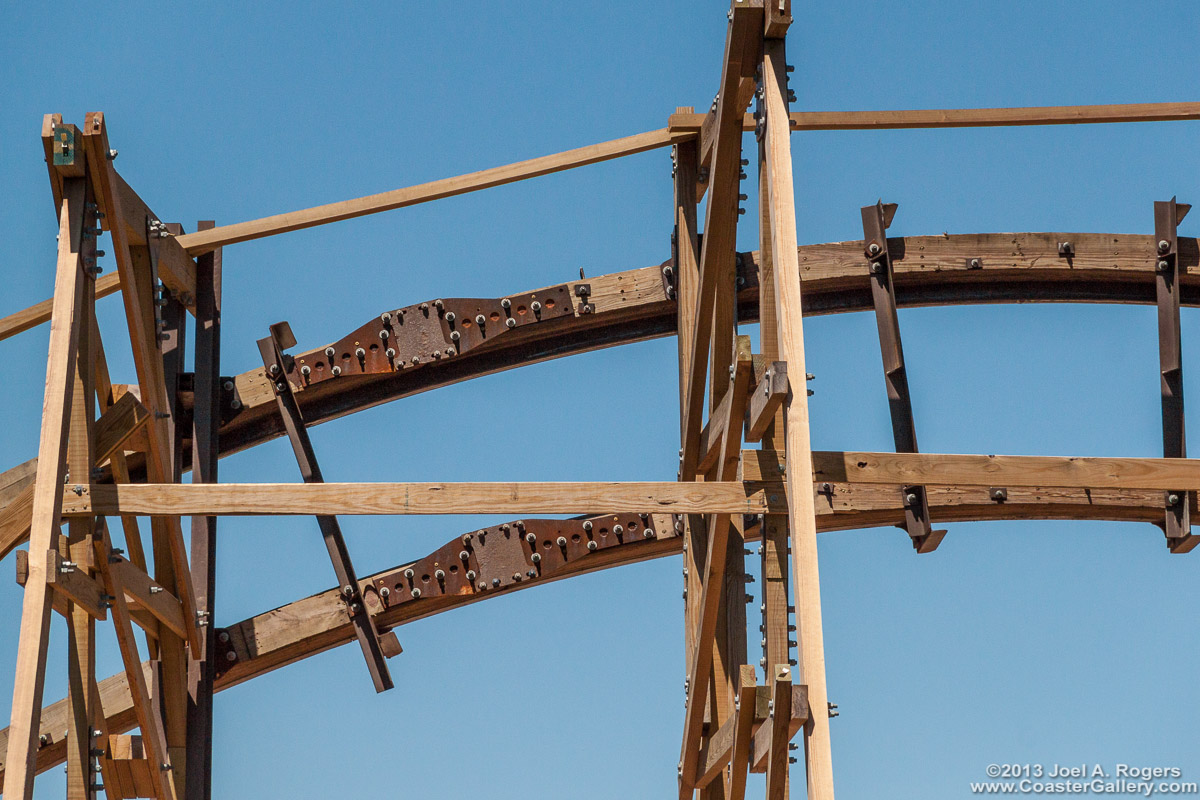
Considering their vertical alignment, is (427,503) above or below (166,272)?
below

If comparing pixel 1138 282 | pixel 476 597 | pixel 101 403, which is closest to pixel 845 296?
pixel 1138 282

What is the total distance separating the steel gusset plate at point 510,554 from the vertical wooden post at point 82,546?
215 centimetres

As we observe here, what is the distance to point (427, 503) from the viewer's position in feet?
23.9

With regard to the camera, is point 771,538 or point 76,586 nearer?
point 76,586

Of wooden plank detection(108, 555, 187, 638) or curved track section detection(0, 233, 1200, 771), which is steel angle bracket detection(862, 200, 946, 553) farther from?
wooden plank detection(108, 555, 187, 638)

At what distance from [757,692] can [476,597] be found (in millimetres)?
3128

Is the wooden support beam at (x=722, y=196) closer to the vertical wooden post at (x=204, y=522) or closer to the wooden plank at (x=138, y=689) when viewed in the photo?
the vertical wooden post at (x=204, y=522)

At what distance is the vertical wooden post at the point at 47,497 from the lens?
6488 mm

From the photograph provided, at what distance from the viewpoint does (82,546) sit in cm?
748

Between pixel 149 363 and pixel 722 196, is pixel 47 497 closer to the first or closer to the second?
pixel 149 363

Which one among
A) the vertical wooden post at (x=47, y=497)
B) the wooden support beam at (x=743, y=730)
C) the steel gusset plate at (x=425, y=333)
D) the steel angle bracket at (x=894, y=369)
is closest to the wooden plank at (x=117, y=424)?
the vertical wooden post at (x=47, y=497)

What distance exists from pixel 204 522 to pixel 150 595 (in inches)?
38.1

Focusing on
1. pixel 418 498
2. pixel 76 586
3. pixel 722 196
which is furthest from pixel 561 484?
pixel 76 586

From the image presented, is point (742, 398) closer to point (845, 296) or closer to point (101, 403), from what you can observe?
point (845, 296)
